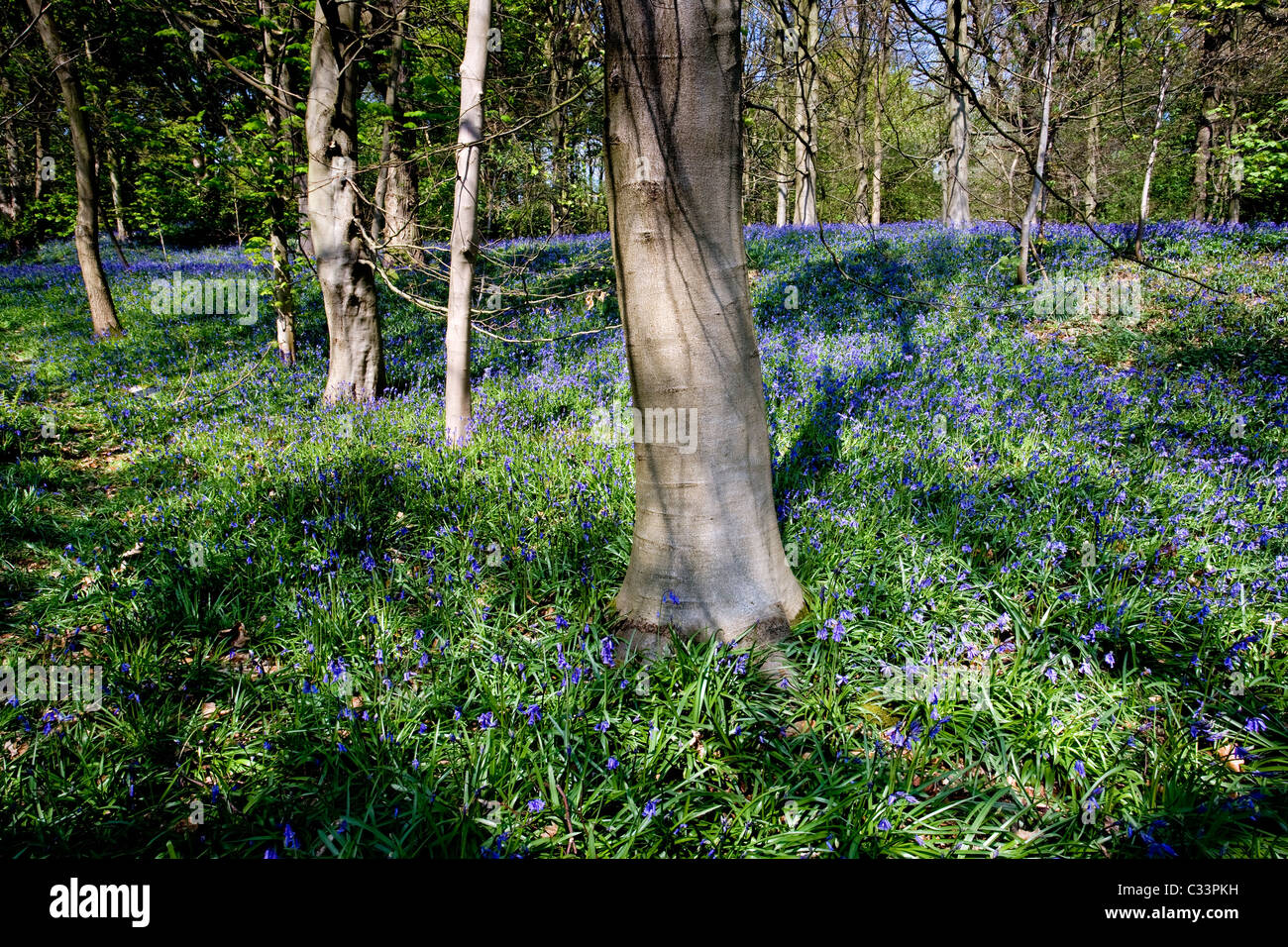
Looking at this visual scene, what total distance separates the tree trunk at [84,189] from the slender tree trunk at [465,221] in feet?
26.3

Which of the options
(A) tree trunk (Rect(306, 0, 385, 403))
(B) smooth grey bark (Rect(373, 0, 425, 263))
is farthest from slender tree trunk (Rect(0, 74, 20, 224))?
(A) tree trunk (Rect(306, 0, 385, 403))

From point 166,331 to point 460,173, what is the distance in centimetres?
783

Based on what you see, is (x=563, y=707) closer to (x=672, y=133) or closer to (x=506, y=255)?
(x=672, y=133)

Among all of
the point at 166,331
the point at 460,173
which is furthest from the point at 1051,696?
the point at 166,331

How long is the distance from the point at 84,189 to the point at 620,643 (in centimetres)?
1207

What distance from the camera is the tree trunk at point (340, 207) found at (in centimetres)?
575

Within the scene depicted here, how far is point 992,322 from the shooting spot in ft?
26.2

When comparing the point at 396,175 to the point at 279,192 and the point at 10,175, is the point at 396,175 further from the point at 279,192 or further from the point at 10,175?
the point at 10,175

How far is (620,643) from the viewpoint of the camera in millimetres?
2826

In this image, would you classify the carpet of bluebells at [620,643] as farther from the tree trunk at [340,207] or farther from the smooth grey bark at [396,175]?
the smooth grey bark at [396,175]

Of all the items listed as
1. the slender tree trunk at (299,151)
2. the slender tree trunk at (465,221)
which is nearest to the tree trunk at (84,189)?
the slender tree trunk at (299,151)

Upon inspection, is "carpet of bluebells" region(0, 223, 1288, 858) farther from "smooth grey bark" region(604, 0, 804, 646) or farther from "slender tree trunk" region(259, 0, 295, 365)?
"slender tree trunk" region(259, 0, 295, 365)

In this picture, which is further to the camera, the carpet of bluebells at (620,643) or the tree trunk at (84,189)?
the tree trunk at (84,189)
